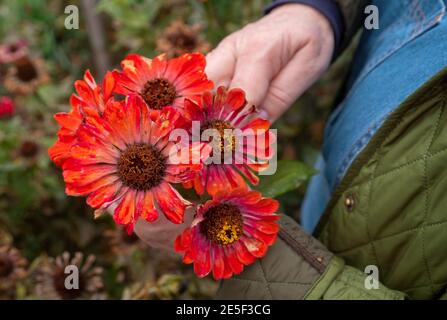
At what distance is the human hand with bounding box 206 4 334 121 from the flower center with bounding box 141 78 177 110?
128 mm

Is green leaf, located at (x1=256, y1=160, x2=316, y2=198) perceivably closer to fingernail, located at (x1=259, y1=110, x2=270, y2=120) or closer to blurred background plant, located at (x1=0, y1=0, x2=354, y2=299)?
fingernail, located at (x1=259, y1=110, x2=270, y2=120)

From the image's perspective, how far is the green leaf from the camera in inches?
24.4

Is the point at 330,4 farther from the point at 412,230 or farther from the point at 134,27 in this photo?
the point at 134,27

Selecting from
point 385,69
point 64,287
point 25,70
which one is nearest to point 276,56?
point 385,69

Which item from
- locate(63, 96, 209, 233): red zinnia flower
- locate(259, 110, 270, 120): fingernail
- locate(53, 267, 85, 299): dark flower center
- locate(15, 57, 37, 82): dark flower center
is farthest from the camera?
locate(15, 57, 37, 82): dark flower center

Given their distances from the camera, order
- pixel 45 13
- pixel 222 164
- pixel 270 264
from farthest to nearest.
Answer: pixel 45 13, pixel 270 264, pixel 222 164

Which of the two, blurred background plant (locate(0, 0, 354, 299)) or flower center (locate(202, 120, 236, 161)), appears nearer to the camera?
flower center (locate(202, 120, 236, 161))

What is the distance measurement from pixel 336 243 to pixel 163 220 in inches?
10.9

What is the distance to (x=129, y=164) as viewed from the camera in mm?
468

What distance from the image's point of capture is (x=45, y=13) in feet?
5.06

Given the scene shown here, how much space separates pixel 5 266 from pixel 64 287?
0.47 feet

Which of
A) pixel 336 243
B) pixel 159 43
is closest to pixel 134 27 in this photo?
pixel 159 43

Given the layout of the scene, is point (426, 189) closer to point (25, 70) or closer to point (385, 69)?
point (385, 69)

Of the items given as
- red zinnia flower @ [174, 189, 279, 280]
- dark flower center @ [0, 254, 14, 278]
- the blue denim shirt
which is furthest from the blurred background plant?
red zinnia flower @ [174, 189, 279, 280]
